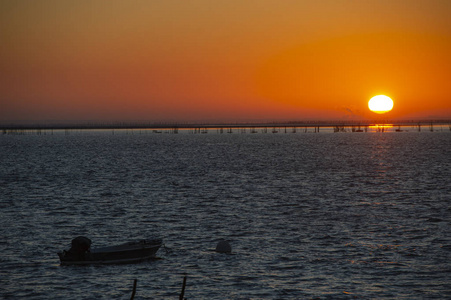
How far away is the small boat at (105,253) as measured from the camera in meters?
32.3

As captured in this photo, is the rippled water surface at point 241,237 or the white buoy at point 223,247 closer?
the rippled water surface at point 241,237

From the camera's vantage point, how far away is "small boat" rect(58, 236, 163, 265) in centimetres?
3228

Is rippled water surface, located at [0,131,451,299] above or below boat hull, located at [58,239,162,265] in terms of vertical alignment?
below

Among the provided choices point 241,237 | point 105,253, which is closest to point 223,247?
point 241,237

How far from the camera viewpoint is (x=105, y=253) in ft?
107

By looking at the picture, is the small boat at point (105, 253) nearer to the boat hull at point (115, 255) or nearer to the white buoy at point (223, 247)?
the boat hull at point (115, 255)

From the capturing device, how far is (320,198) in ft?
197

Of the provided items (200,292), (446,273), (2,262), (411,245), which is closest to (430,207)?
(411,245)

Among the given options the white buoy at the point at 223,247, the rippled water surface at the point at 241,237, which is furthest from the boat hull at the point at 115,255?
the white buoy at the point at 223,247

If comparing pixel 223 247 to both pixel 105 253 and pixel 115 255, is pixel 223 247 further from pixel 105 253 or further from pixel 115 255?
pixel 105 253

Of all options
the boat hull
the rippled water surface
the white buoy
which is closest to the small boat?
the boat hull

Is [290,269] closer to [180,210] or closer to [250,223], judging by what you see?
[250,223]

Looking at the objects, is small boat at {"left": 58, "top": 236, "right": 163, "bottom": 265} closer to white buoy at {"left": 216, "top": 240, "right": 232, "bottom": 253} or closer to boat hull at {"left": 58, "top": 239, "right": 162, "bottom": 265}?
boat hull at {"left": 58, "top": 239, "right": 162, "bottom": 265}

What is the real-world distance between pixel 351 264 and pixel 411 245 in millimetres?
6672
